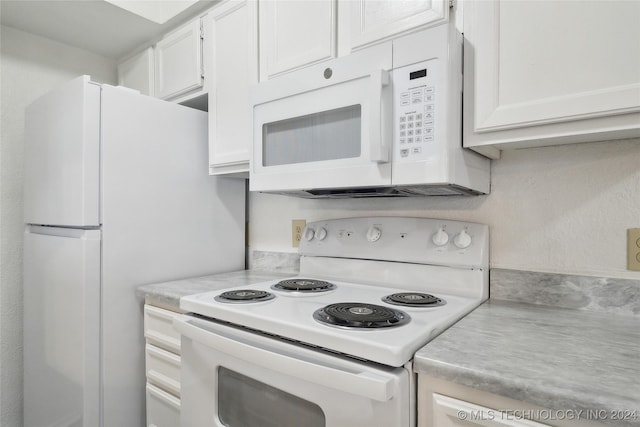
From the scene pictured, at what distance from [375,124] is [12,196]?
2017 mm

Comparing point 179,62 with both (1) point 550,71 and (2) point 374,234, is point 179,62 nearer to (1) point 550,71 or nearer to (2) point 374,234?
(2) point 374,234

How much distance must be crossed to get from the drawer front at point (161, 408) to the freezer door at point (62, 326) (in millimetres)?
181

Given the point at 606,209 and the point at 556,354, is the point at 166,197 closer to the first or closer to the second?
the point at 556,354

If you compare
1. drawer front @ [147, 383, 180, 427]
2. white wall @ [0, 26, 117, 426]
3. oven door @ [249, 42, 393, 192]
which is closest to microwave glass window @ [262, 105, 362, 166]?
oven door @ [249, 42, 393, 192]

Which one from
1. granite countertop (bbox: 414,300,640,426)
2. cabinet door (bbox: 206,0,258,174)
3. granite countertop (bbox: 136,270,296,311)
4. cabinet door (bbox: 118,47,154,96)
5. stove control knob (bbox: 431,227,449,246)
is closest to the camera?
granite countertop (bbox: 414,300,640,426)

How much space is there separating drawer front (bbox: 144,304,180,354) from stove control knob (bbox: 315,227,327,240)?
0.64m

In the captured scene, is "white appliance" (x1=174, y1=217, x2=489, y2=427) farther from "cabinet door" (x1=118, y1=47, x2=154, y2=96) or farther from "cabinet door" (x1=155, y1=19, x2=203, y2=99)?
"cabinet door" (x1=118, y1=47, x2=154, y2=96)

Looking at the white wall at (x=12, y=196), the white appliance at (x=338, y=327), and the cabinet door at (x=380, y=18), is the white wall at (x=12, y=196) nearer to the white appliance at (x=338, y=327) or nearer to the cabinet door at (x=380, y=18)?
the white appliance at (x=338, y=327)

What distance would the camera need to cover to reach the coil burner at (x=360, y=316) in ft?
2.81

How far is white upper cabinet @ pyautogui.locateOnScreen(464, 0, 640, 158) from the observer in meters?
0.84

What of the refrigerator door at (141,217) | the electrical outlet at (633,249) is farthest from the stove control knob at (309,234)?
the electrical outlet at (633,249)

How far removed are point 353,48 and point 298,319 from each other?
893 millimetres

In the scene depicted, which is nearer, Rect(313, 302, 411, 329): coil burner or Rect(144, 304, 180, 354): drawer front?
Rect(313, 302, 411, 329): coil burner

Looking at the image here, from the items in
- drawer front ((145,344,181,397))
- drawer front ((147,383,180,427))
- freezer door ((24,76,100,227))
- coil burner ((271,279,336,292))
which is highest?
freezer door ((24,76,100,227))
